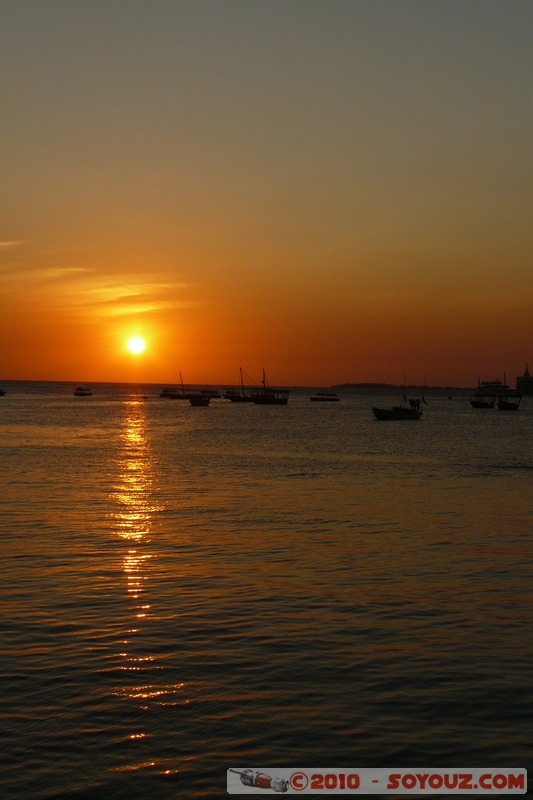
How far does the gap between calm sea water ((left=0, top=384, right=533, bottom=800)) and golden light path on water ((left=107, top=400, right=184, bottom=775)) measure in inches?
2.1

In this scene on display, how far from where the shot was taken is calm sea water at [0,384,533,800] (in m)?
10.5

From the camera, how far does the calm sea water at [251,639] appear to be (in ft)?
34.5

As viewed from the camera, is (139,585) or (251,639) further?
(139,585)

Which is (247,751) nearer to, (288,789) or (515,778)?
(288,789)

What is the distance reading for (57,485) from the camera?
41531 mm

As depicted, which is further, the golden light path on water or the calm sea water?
the golden light path on water

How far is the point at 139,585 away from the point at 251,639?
5071mm

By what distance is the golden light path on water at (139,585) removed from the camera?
1212 centimetres

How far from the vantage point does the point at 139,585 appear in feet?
63.7

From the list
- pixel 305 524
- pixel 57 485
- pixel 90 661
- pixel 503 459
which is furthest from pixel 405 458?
pixel 90 661

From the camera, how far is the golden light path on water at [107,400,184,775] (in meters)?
12.1

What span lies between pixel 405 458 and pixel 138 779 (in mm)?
56018

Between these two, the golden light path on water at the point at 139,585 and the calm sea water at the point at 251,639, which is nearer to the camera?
the calm sea water at the point at 251,639

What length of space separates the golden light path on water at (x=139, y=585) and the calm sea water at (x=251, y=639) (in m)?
0.05
